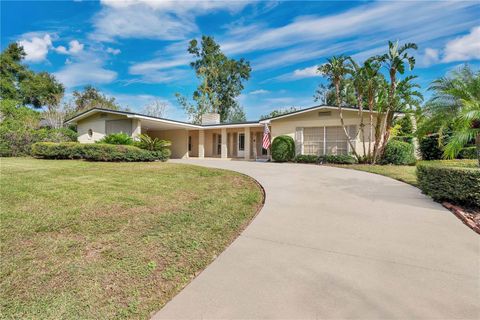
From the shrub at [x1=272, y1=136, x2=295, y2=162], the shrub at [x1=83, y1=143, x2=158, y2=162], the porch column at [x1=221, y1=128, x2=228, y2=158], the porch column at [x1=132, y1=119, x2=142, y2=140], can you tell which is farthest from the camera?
the porch column at [x1=221, y1=128, x2=228, y2=158]

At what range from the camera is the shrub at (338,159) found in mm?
14062

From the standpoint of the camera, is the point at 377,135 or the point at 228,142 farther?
the point at 228,142

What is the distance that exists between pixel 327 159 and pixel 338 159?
2.23 feet

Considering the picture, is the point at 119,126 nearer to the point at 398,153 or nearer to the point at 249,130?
the point at 249,130

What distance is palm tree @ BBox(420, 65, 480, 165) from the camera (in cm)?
547

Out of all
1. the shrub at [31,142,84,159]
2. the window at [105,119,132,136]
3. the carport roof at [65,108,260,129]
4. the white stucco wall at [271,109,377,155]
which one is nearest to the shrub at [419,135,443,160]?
the white stucco wall at [271,109,377,155]

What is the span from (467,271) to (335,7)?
9.46 meters

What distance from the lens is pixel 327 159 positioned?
48.5ft

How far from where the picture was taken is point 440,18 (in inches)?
353

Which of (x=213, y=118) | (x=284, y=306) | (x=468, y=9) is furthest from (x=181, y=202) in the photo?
(x=213, y=118)

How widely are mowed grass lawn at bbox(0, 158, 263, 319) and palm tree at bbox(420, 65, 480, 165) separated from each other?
474cm

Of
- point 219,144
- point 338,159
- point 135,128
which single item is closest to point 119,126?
point 135,128

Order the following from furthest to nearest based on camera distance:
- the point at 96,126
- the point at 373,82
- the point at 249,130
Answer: the point at 249,130, the point at 96,126, the point at 373,82

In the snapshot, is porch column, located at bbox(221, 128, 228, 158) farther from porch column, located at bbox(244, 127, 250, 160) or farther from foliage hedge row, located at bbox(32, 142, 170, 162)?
foliage hedge row, located at bbox(32, 142, 170, 162)
